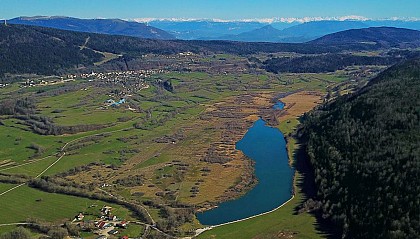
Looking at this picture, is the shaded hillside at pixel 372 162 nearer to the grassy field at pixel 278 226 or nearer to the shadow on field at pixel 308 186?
the shadow on field at pixel 308 186

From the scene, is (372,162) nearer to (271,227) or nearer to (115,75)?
(271,227)

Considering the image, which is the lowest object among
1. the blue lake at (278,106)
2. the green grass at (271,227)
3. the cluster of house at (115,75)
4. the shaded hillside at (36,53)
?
the green grass at (271,227)

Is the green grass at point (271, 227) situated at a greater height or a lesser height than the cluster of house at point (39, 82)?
lesser

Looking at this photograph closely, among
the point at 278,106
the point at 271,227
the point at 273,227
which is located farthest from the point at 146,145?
the point at 278,106

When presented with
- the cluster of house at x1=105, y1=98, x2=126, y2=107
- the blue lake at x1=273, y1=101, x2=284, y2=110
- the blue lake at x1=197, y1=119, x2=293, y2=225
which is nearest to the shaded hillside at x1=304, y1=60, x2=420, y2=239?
the blue lake at x1=197, y1=119, x2=293, y2=225

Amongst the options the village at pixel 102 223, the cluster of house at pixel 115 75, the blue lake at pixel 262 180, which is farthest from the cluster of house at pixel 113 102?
the village at pixel 102 223

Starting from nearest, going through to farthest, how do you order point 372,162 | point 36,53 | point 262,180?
1. point 372,162
2. point 262,180
3. point 36,53

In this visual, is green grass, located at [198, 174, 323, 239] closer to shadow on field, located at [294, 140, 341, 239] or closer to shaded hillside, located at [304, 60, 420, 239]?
shadow on field, located at [294, 140, 341, 239]
